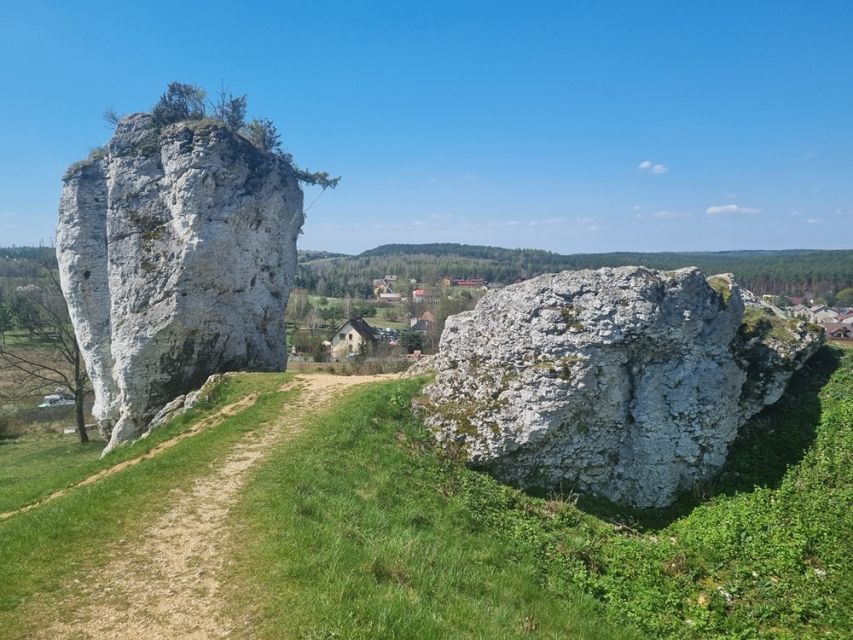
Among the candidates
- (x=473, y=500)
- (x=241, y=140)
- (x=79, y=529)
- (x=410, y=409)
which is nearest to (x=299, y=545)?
(x=79, y=529)

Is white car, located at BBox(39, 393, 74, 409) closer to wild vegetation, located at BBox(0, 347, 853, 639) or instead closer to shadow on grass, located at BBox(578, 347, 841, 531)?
wild vegetation, located at BBox(0, 347, 853, 639)

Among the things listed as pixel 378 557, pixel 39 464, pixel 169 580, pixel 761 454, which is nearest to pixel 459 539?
pixel 378 557

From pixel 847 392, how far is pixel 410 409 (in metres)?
14.6

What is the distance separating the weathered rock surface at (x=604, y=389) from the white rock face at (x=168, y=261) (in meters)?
11.2

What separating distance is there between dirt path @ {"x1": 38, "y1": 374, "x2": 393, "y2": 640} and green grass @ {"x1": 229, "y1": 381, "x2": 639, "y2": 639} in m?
0.37

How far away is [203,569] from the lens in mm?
7414

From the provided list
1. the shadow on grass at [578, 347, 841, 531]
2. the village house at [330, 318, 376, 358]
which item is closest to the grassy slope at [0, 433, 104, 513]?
the shadow on grass at [578, 347, 841, 531]

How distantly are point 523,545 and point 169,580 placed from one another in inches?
272

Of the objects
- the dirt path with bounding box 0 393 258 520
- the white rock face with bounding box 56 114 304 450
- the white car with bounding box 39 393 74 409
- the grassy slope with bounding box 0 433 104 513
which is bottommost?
the white car with bounding box 39 393 74 409

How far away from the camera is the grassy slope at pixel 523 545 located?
22.9 feet

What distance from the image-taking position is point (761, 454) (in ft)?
49.3

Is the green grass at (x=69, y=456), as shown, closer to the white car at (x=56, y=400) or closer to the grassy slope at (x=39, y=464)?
the grassy slope at (x=39, y=464)

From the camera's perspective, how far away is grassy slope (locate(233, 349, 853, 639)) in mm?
6980

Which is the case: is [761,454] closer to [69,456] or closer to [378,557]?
[378,557]
